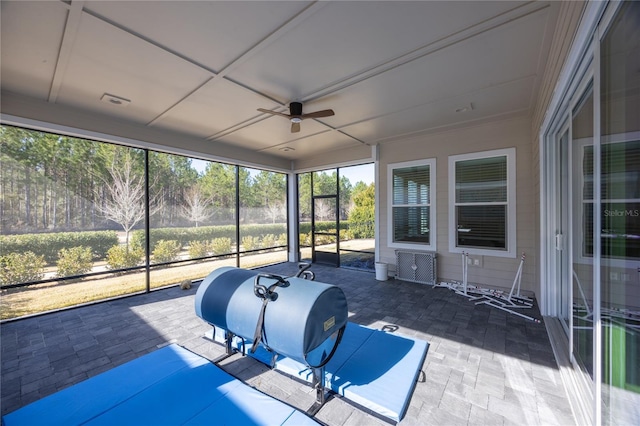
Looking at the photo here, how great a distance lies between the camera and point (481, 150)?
177 inches

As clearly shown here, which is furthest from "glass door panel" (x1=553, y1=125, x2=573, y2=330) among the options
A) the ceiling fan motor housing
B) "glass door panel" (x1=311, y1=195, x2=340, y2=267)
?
"glass door panel" (x1=311, y1=195, x2=340, y2=267)

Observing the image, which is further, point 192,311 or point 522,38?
point 192,311

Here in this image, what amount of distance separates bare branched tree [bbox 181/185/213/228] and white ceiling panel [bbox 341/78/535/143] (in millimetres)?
3451

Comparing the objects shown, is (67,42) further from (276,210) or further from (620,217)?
(276,210)

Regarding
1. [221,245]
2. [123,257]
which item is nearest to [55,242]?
[123,257]

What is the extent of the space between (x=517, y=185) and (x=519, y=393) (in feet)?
11.1

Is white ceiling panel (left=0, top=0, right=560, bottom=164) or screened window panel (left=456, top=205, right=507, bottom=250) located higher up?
white ceiling panel (left=0, top=0, right=560, bottom=164)

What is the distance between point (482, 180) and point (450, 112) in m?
1.45

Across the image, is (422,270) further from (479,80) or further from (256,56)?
(256,56)

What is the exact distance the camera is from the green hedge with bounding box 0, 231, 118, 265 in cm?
350

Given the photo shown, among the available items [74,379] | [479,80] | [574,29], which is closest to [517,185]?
[479,80]

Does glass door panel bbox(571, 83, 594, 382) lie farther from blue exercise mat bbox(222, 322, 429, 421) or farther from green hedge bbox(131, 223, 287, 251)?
green hedge bbox(131, 223, 287, 251)

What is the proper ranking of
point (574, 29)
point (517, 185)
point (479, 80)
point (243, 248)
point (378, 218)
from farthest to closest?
point (243, 248) < point (378, 218) < point (517, 185) < point (479, 80) < point (574, 29)

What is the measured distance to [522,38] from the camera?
89.5 inches
